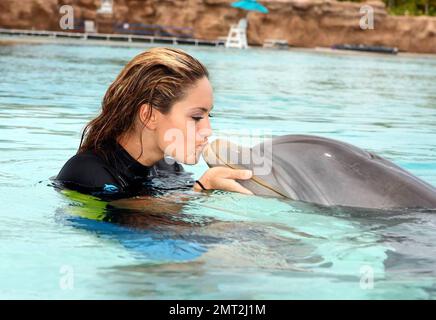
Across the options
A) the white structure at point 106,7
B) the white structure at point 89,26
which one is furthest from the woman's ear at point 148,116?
the white structure at point 106,7

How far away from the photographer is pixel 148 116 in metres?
4.23

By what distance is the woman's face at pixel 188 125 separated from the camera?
13.4ft

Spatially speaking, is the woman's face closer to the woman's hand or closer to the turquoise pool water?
the woman's hand

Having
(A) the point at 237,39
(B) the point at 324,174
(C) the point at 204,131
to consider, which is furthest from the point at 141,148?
(A) the point at 237,39

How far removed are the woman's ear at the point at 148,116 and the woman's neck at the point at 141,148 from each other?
9 cm

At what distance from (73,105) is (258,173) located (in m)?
7.31

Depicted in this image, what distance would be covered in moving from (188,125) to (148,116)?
9.1 inches

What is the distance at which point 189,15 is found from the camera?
170 ft

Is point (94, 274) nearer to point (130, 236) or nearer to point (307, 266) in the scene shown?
point (130, 236)

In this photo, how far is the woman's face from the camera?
408cm

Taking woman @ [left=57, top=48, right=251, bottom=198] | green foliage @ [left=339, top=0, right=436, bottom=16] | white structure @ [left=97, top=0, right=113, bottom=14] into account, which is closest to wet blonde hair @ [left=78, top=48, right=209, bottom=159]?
woman @ [left=57, top=48, right=251, bottom=198]

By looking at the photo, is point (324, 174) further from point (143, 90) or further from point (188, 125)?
point (143, 90)

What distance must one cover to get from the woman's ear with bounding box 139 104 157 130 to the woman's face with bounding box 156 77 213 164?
21mm
